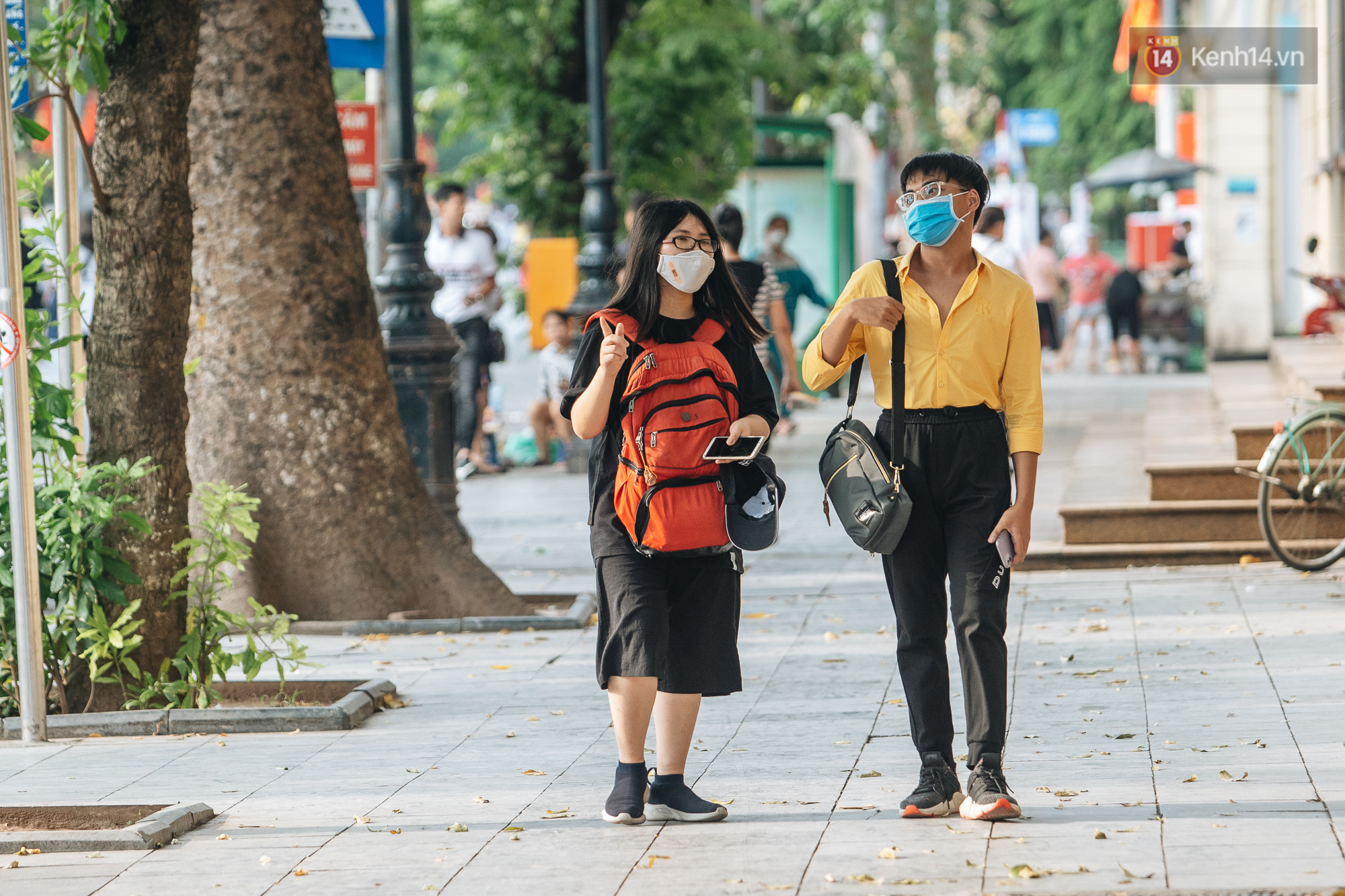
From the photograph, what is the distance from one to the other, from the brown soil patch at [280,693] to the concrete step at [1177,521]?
4.62 meters

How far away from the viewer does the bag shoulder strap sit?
4938 millimetres

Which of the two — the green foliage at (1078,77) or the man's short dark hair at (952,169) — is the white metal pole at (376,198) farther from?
the green foliage at (1078,77)

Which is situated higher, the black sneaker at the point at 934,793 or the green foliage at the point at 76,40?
the green foliage at the point at 76,40

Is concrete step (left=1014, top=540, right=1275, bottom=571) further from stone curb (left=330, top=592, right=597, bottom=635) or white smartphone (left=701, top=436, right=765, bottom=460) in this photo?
white smartphone (left=701, top=436, right=765, bottom=460)

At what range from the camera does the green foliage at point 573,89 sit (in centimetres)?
1977

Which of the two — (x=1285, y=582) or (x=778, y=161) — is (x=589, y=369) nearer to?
(x=1285, y=582)

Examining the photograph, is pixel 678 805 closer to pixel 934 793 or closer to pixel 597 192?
pixel 934 793

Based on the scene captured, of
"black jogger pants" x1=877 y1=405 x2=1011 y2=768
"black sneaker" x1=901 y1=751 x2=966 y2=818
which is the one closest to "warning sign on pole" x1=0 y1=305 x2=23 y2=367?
"black jogger pants" x1=877 y1=405 x2=1011 y2=768

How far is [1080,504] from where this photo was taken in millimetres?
10234

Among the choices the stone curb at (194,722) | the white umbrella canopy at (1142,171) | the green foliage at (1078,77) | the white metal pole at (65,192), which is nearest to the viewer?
the stone curb at (194,722)

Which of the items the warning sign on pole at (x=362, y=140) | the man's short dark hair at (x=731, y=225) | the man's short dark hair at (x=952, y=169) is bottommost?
the man's short dark hair at (x=952, y=169)

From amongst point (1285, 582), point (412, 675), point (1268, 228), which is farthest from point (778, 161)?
point (412, 675)

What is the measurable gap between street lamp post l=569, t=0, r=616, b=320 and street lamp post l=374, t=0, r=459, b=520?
4623mm

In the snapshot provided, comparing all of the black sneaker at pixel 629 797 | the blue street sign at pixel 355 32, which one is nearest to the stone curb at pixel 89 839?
the black sneaker at pixel 629 797
